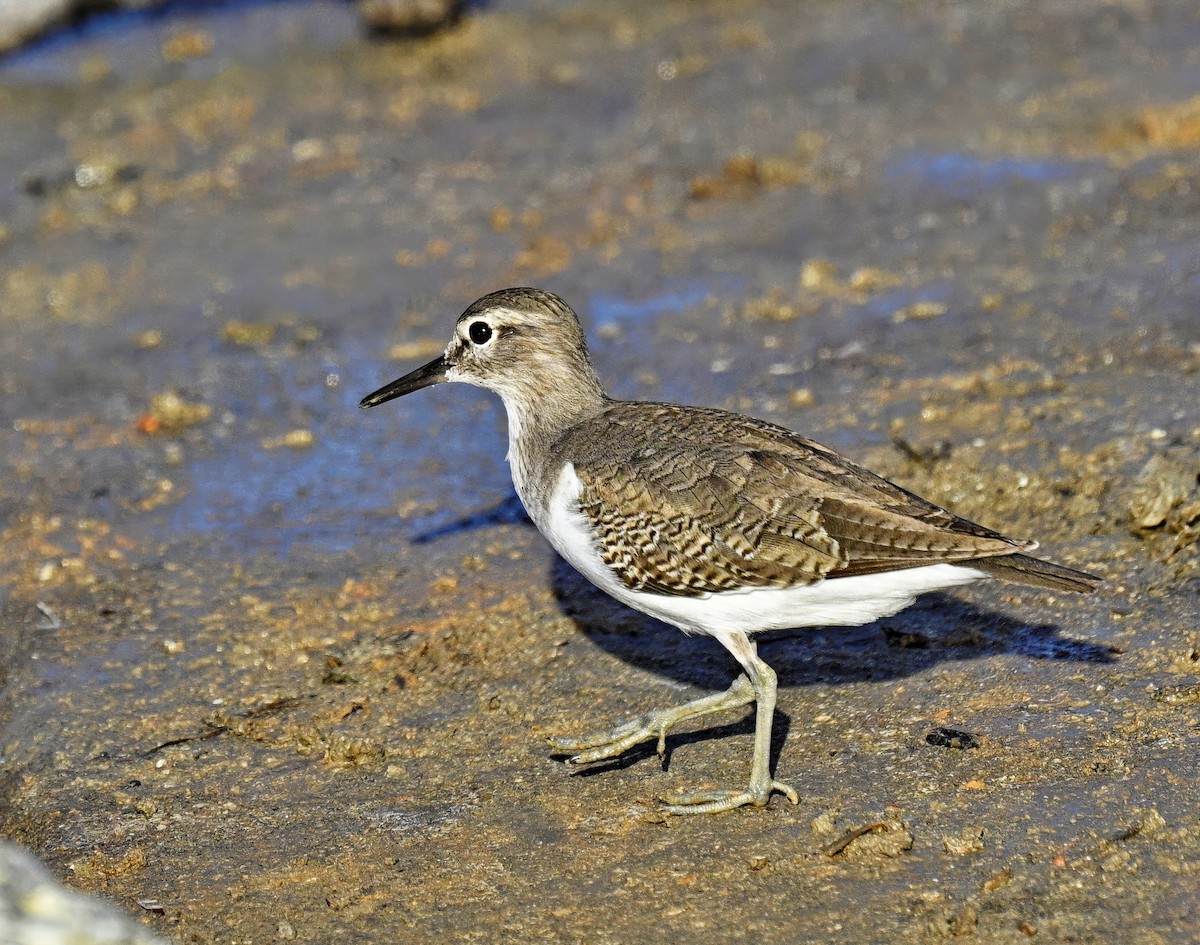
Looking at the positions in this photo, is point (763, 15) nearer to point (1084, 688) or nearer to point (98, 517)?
point (98, 517)

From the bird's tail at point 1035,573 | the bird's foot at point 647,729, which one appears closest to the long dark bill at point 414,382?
the bird's foot at point 647,729

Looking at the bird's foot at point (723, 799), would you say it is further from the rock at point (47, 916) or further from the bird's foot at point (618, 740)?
the rock at point (47, 916)

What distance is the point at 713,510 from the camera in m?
5.46

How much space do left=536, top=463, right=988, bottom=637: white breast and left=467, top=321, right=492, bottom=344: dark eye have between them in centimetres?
124

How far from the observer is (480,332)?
6645 millimetres

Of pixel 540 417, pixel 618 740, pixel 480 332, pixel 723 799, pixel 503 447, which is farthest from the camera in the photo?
pixel 503 447

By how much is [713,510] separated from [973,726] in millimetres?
1248

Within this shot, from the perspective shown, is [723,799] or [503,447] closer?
[723,799]

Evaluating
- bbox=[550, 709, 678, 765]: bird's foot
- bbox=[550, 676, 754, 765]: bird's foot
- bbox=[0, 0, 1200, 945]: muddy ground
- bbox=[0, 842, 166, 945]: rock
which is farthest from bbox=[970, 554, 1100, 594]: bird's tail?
bbox=[0, 842, 166, 945]: rock

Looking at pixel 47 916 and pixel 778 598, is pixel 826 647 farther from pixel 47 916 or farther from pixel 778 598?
pixel 47 916

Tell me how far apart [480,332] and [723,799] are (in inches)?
101

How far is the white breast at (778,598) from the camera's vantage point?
208 inches

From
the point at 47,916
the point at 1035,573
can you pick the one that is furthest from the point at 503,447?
the point at 47,916

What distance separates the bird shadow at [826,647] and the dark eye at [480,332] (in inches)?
48.8
